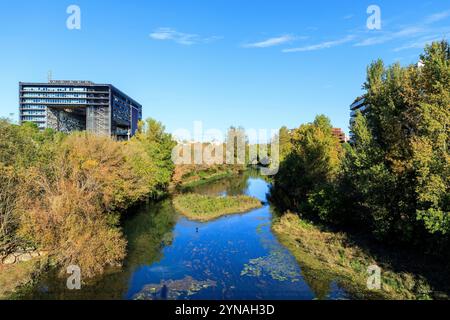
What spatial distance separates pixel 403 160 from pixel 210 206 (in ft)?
83.1

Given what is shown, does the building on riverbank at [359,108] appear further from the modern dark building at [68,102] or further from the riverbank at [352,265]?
the modern dark building at [68,102]

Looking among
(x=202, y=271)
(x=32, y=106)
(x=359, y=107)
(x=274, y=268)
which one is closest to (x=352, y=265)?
(x=274, y=268)

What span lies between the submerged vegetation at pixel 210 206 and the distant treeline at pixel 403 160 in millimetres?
13115

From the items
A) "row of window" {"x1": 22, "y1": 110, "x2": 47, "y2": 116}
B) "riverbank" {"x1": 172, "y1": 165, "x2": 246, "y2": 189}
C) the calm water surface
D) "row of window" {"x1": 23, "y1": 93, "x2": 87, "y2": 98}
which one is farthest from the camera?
"row of window" {"x1": 22, "y1": 110, "x2": 47, "y2": 116}

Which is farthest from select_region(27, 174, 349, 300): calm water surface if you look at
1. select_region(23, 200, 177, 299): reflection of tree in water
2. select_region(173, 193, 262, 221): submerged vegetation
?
select_region(173, 193, 262, 221): submerged vegetation

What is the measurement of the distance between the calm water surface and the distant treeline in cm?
633

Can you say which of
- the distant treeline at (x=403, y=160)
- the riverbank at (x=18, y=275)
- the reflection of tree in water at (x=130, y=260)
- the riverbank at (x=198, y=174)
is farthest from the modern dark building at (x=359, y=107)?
the riverbank at (x=198, y=174)

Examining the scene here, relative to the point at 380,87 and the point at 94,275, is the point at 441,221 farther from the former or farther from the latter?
the point at 94,275

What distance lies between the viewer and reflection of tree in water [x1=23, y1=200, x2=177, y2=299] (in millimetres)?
18422

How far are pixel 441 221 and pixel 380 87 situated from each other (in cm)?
1151

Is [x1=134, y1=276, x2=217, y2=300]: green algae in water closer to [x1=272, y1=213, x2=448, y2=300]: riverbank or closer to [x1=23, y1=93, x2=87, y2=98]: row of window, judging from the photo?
[x1=272, y1=213, x2=448, y2=300]: riverbank

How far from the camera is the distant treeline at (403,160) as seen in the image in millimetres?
18531

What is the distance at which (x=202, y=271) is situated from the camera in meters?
22.6
